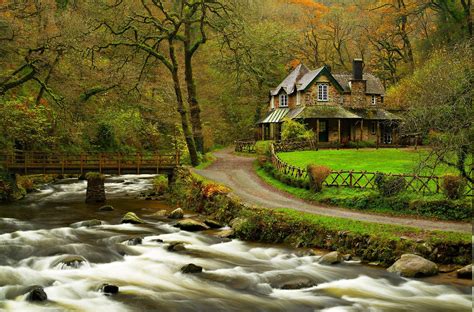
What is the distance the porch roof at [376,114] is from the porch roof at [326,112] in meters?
1.86

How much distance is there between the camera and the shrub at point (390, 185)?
21.0 m

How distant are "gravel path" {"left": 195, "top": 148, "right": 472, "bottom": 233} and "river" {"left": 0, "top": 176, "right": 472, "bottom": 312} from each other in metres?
3.42

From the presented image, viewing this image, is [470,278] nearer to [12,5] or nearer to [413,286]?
[413,286]

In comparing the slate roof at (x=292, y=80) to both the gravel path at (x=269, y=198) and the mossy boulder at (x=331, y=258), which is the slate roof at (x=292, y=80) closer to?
the gravel path at (x=269, y=198)

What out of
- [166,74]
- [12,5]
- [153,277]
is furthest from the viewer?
[166,74]

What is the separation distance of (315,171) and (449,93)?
8882 millimetres

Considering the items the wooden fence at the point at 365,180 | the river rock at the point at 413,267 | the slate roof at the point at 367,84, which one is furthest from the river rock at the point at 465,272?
the slate roof at the point at 367,84

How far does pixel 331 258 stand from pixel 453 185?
6682mm

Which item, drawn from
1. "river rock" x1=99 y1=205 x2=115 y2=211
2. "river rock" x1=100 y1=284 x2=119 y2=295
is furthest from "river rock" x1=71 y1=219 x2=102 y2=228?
"river rock" x1=100 y1=284 x2=119 y2=295

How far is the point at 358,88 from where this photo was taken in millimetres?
53000

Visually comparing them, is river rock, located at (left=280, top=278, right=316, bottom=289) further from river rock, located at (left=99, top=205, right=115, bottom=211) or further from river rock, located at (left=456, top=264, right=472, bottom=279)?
river rock, located at (left=99, top=205, right=115, bottom=211)

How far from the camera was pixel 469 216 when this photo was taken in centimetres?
1853

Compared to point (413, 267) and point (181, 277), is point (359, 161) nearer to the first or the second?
point (413, 267)

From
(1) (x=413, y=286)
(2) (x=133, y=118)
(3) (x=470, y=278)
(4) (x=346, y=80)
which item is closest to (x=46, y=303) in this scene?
(1) (x=413, y=286)
